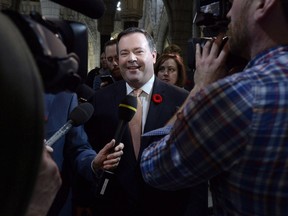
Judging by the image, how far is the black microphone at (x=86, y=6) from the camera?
0.58 m

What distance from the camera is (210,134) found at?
94 centimetres

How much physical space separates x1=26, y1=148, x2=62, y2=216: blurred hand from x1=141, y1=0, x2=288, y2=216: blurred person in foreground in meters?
0.45

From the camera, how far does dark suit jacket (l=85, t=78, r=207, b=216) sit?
69.5 inches

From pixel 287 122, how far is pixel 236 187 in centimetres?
21

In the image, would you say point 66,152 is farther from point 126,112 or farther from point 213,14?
point 213,14

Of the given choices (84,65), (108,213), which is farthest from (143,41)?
(84,65)

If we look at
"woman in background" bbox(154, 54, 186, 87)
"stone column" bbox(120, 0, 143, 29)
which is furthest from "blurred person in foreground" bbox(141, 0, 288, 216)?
"stone column" bbox(120, 0, 143, 29)

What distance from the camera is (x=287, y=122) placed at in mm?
900

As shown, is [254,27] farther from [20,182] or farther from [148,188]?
[148,188]

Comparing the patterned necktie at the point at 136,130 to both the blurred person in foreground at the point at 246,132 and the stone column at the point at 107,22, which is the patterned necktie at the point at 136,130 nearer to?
the blurred person in foreground at the point at 246,132

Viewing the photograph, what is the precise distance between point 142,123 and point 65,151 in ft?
1.34

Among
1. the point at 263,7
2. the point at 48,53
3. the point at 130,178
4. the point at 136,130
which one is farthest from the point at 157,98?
the point at 48,53

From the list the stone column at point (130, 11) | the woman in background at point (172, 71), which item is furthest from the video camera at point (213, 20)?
the stone column at point (130, 11)

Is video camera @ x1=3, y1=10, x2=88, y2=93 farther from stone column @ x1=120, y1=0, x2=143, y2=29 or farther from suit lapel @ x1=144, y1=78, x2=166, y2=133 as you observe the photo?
stone column @ x1=120, y1=0, x2=143, y2=29
